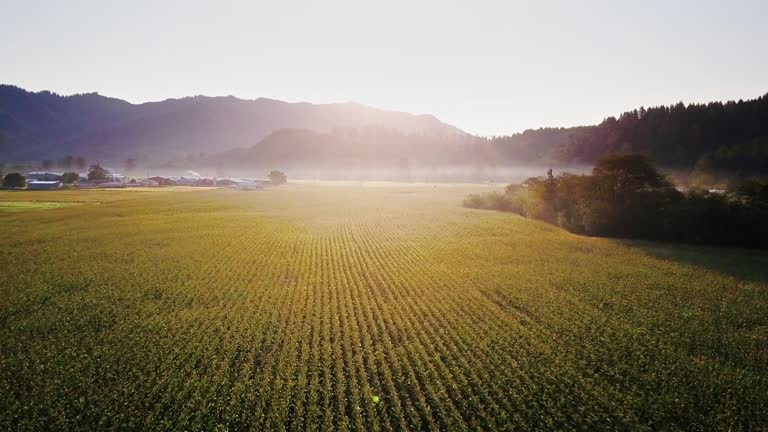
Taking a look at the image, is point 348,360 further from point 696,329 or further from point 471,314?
point 696,329

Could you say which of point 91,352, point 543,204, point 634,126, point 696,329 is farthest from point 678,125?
point 91,352

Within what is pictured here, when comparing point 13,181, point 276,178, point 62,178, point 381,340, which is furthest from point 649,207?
point 62,178

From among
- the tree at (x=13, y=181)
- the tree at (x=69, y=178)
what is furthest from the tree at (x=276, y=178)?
the tree at (x=13, y=181)

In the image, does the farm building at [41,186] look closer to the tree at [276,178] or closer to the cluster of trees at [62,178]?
the cluster of trees at [62,178]

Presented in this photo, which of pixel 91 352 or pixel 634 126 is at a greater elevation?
pixel 634 126

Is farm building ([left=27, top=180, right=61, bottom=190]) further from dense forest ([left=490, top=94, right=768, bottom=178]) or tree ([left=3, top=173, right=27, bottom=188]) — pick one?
dense forest ([left=490, top=94, right=768, bottom=178])

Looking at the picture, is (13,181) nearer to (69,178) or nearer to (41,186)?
(41,186)

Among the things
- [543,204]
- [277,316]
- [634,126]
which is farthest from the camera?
[634,126]
